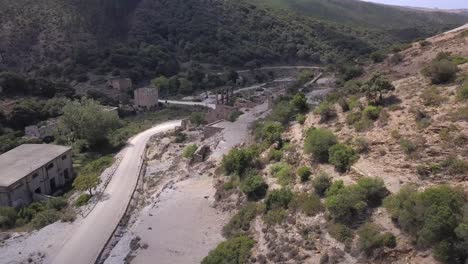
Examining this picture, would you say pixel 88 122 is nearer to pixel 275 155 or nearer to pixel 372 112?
pixel 275 155

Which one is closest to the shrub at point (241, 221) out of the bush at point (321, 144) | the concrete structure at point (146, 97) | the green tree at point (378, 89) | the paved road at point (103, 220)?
the bush at point (321, 144)

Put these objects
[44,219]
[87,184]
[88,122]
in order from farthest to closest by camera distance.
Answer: [88,122] < [87,184] < [44,219]

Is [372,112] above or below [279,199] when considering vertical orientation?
above

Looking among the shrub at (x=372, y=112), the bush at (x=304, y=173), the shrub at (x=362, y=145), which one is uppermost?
the shrub at (x=372, y=112)

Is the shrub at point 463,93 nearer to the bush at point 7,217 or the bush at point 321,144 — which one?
the bush at point 321,144

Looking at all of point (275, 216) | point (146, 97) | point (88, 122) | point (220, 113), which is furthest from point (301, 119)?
point (146, 97)

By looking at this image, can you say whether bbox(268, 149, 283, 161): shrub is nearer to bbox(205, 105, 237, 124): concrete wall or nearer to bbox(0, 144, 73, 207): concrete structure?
bbox(0, 144, 73, 207): concrete structure
